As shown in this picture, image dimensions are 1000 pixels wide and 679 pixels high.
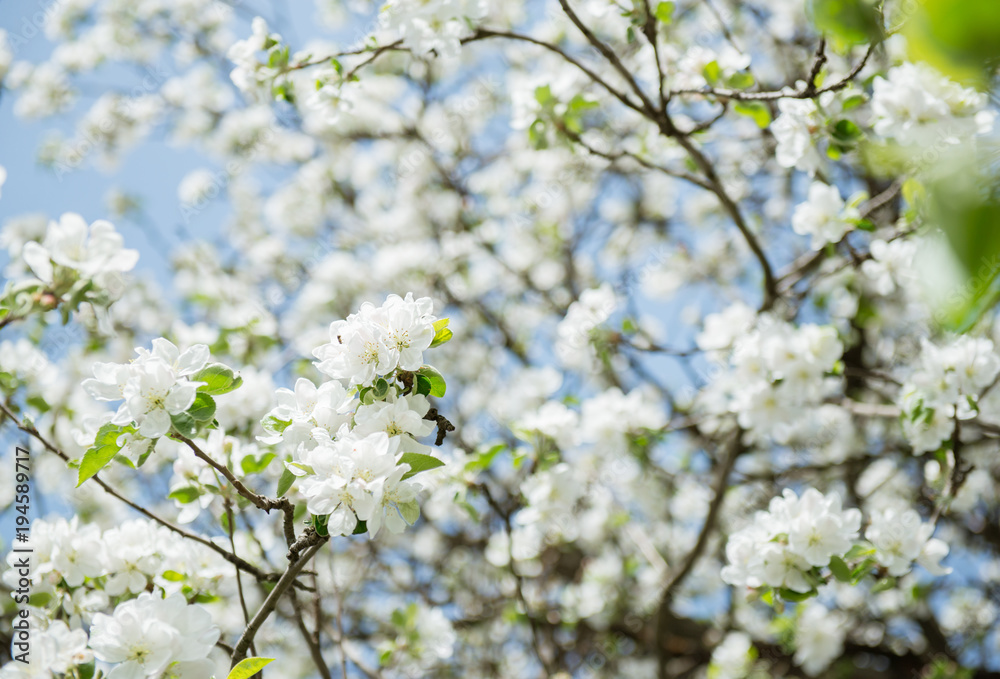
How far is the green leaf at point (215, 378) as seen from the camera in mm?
1230

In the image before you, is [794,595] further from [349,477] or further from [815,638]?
[815,638]

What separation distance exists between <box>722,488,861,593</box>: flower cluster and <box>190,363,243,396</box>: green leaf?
1228 mm

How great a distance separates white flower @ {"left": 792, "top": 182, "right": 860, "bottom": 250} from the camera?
2037mm

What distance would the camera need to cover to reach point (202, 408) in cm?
120

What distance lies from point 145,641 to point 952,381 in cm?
200

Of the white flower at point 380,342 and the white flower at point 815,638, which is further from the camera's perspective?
Result: the white flower at point 815,638

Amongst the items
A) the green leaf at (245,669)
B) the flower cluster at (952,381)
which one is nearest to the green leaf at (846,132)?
the flower cluster at (952,381)

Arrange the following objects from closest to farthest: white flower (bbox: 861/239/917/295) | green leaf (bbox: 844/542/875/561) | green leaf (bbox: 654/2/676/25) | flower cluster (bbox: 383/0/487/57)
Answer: green leaf (bbox: 844/542/875/561) < flower cluster (bbox: 383/0/487/57) < green leaf (bbox: 654/2/676/25) < white flower (bbox: 861/239/917/295)

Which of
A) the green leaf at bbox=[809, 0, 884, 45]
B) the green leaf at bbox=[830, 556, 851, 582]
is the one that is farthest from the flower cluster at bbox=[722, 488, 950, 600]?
the green leaf at bbox=[809, 0, 884, 45]

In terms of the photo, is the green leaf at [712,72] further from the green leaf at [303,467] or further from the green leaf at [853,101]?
the green leaf at [303,467]

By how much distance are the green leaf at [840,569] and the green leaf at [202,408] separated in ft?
4.56

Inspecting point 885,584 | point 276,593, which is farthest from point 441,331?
point 885,584

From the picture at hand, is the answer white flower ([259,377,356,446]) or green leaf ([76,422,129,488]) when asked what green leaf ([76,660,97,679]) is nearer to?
green leaf ([76,422,129,488])

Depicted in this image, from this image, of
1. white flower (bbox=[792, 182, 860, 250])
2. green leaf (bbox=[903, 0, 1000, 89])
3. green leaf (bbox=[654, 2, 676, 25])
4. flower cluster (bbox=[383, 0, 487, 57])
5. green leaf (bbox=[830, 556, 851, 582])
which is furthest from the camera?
white flower (bbox=[792, 182, 860, 250])
